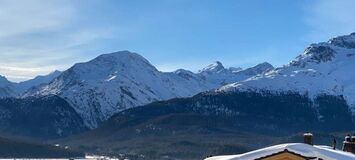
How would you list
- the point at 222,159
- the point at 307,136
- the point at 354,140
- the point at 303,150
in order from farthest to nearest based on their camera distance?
the point at 354,140 → the point at 307,136 → the point at 222,159 → the point at 303,150

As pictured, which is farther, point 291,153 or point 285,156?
point 285,156

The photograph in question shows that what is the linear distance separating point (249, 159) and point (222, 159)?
5.14m

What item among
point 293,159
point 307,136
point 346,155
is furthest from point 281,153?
point 307,136

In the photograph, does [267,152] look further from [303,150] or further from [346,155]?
[346,155]

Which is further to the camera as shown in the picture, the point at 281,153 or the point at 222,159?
the point at 222,159

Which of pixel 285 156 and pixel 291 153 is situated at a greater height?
pixel 291 153

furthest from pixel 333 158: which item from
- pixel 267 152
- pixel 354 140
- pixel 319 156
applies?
pixel 354 140

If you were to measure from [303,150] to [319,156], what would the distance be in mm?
768

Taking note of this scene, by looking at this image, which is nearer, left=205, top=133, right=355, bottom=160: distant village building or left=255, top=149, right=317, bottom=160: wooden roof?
left=205, top=133, right=355, bottom=160: distant village building

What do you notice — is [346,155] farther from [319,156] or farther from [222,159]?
[222,159]

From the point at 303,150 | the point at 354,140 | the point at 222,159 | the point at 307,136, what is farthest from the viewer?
the point at 354,140

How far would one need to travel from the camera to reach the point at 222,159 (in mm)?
41438

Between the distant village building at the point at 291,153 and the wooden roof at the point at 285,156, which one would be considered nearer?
the distant village building at the point at 291,153

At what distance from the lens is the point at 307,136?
1843 inches
